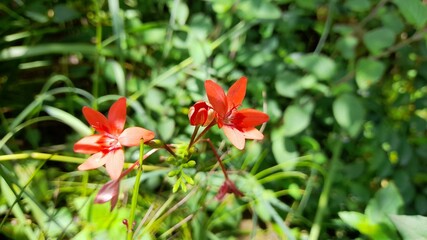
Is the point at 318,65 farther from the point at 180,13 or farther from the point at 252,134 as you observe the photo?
the point at 252,134

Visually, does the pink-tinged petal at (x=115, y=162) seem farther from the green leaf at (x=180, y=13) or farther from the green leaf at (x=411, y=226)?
the green leaf at (x=180, y=13)

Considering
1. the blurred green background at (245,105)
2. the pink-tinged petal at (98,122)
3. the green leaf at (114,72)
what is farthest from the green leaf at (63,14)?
the pink-tinged petal at (98,122)

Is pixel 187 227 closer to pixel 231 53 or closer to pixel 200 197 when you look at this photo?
pixel 200 197

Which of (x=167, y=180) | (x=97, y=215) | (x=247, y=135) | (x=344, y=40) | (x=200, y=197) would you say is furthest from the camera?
(x=344, y=40)

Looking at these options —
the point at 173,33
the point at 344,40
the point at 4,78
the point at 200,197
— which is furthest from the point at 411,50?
the point at 4,78

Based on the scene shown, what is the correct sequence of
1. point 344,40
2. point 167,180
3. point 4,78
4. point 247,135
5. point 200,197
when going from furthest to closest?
point 4,78
point 344,40
point 167,180
point 200,197
point 247,135

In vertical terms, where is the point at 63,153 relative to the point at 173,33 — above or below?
below
